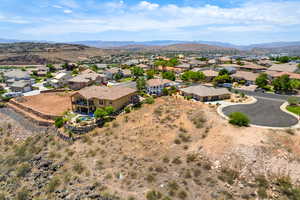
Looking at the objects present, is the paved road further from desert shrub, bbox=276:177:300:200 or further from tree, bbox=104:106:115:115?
tree, bbox=104:106:115:115

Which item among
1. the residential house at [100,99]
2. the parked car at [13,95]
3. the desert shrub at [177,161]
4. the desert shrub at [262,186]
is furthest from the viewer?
the parked car at [13,95]

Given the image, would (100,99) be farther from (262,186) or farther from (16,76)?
(16,76)

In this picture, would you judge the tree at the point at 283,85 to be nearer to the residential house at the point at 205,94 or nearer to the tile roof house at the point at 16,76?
the residential house at the point at 205,94

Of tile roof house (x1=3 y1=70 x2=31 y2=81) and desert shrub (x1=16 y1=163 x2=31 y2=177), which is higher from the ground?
tile roof house (x1=3 y1=70 x2=31 y2=81)

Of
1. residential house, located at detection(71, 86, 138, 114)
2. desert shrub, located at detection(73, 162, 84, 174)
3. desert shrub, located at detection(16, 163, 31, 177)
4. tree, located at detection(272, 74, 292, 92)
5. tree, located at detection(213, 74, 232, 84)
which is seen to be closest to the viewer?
desert shrub, located at detection(73, 162, 84, 174)

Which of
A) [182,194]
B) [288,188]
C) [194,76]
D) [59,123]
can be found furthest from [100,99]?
[194,76]

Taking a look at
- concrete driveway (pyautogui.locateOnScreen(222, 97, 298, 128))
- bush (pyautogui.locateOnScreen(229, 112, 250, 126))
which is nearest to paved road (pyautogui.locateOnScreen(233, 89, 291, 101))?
concrete driveway (pyautogui.locateOnScreen(222, 97, 298, 128))

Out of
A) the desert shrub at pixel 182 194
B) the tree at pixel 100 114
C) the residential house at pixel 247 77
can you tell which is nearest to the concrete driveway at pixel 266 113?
the residential house at pixel 247 77
